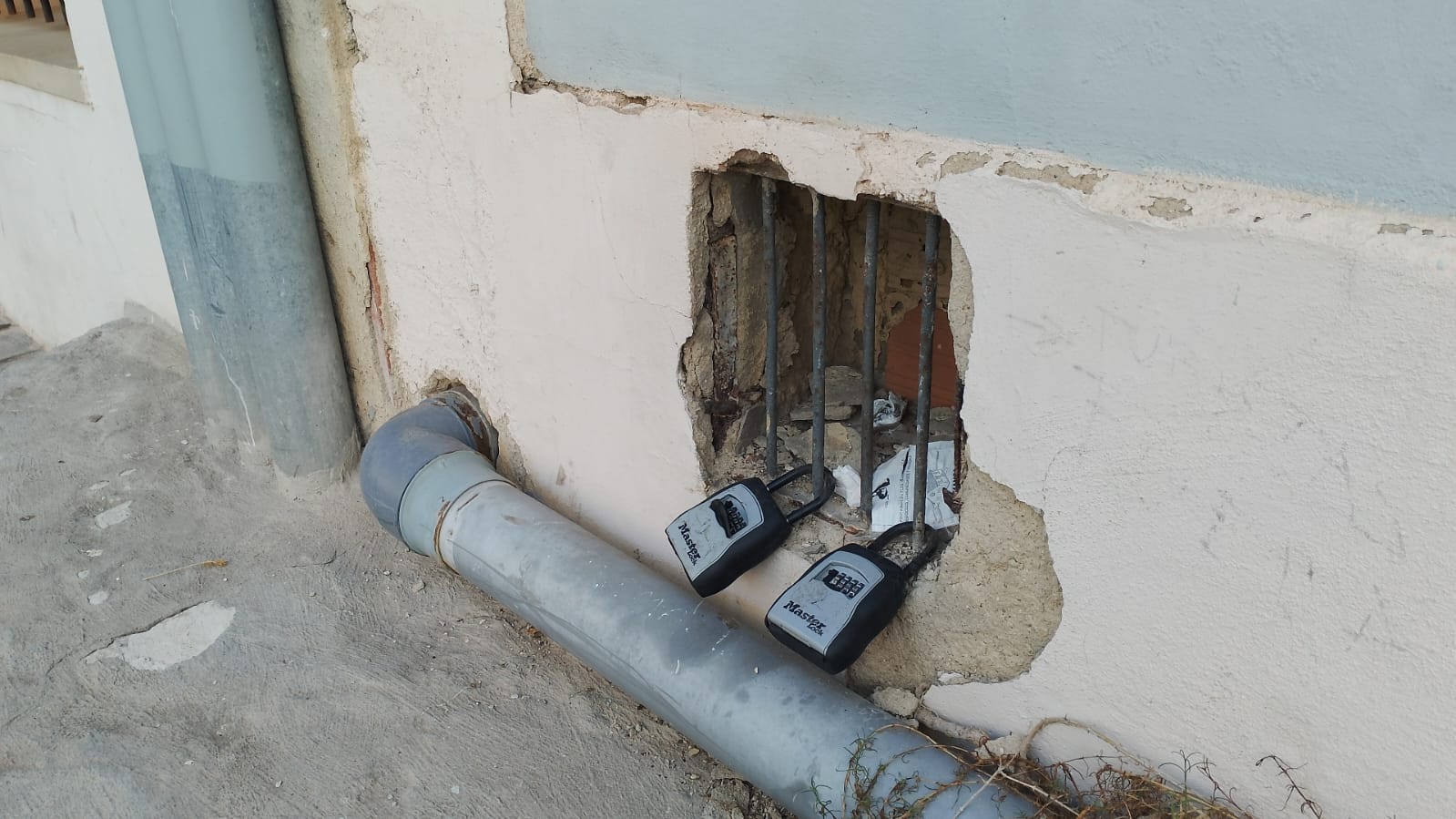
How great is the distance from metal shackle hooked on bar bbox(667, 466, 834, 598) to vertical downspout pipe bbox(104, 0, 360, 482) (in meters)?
1.66

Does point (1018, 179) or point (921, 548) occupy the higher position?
point (1018, 179)

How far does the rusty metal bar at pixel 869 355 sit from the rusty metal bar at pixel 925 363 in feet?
0.33

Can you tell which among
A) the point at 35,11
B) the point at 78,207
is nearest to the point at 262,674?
the point at 78,207

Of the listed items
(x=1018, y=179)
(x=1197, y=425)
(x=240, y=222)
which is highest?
(x=1018, y=179)

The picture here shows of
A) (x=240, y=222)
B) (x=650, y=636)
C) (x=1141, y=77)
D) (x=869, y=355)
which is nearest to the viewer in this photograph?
(x=1141, y=77)

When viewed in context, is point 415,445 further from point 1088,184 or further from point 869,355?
point 1088,184

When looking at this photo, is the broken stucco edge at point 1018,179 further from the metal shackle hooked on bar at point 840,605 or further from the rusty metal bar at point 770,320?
the metal shackle hooked on bar at point 840,605

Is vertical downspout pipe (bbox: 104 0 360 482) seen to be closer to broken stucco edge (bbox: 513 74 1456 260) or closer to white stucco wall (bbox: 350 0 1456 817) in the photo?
white stucco wall (bbox: 350 0 1456 817)

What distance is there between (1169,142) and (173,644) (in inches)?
107

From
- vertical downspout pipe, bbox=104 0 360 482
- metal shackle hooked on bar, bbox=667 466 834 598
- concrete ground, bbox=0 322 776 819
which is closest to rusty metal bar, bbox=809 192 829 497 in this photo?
metal shackle hooked on bar, bbox=667 466 834 598

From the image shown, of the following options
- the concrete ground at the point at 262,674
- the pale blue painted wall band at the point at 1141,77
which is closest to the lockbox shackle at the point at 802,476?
the concrete ground at the point at 262,674

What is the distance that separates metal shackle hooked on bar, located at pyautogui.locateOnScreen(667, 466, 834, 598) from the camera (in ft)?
7.14

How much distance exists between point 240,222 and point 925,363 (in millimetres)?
2167

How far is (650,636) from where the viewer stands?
2.23 meters
